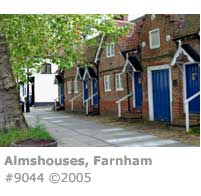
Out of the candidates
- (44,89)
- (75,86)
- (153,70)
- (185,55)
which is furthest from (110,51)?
(44,89)

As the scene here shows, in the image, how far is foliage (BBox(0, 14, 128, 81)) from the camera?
37.9 ft

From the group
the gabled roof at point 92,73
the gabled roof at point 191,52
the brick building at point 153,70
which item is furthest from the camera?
the gabled roof at point 92,73

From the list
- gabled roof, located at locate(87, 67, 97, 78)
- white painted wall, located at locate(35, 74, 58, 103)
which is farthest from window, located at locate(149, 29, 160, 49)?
white painted wall, located at locate(35, 74, 58, 103)

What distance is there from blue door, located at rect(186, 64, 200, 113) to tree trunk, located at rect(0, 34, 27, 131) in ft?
18.5

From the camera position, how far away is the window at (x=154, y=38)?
49.9ft

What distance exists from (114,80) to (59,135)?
22.2 feet

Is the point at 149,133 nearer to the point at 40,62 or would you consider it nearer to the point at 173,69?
Answer: the point at 173,69

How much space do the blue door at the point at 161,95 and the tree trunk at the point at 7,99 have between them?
591 centimetres

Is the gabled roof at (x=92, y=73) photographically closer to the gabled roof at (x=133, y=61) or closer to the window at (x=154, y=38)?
the gabled roof at (x=133, y=61)

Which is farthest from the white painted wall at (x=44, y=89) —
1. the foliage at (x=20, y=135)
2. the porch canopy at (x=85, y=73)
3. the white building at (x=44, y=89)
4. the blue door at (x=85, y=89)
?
the foliage at (x=20, y=135)

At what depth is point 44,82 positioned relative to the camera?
36125mm

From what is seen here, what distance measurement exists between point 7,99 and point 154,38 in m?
6.81

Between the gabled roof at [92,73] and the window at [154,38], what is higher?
the window at [154,38]

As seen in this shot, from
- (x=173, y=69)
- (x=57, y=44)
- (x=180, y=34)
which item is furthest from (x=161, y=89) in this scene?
(x=57, y=44)
